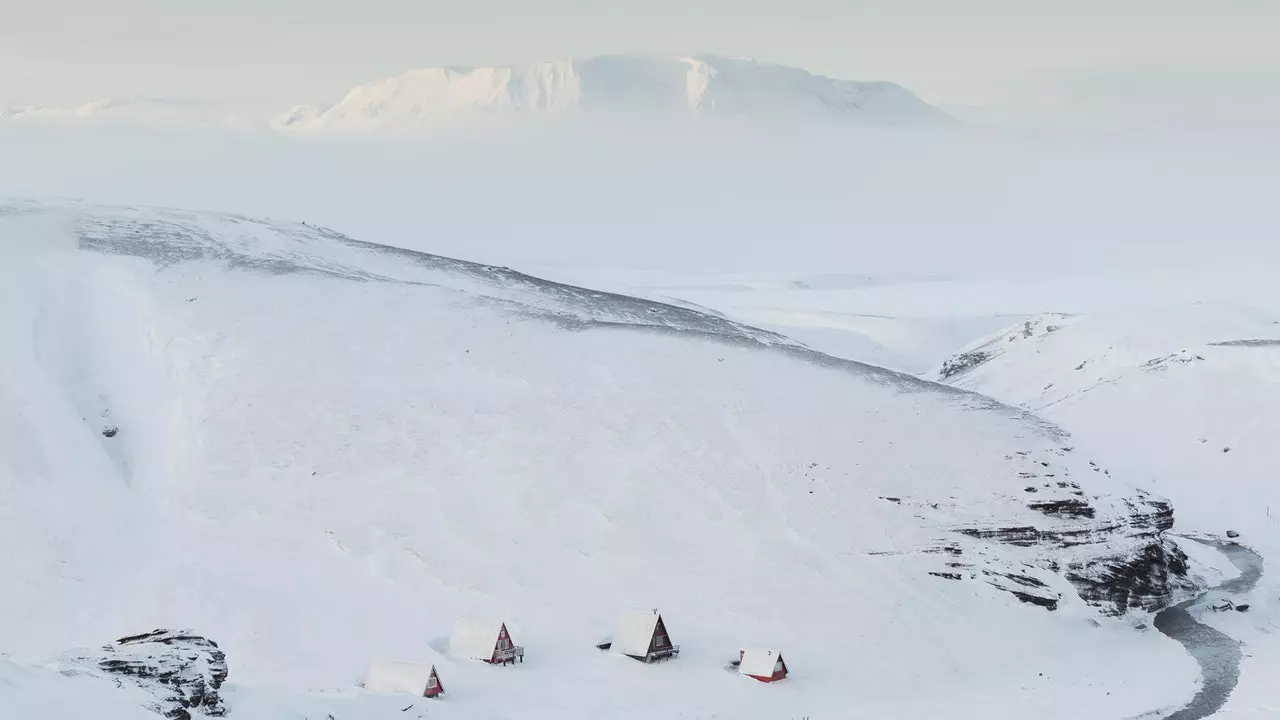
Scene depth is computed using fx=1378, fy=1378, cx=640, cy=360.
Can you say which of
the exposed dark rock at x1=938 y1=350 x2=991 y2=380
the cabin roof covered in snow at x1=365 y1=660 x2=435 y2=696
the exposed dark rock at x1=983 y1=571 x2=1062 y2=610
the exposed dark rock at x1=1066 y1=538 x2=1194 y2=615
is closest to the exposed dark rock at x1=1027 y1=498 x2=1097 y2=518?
the exposed dark rock at x1=1066 y1=538 x2=1194 y2=615

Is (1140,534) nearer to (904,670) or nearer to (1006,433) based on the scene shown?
(1006,433)

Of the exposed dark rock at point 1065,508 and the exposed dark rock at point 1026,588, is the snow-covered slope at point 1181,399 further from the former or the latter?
the exposed dark rock at point 1026,588

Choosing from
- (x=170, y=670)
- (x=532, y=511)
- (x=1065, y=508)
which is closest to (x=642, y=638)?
(x=532, y=511)

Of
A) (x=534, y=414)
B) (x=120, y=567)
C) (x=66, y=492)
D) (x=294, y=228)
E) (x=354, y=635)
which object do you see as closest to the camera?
(x=354, y=635)

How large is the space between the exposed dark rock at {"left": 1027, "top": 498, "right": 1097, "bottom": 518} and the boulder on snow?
4086 cm

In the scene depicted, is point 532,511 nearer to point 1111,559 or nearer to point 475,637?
point 475,637

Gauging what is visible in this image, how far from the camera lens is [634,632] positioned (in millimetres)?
53625

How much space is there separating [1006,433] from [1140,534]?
877 cm

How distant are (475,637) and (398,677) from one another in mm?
5482

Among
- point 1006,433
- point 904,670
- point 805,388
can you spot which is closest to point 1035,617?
point 904,670

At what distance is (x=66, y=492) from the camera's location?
64250 mm

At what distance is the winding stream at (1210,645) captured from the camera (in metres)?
53.4

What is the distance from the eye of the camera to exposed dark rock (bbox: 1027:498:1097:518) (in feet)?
215

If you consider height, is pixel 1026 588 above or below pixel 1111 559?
below
